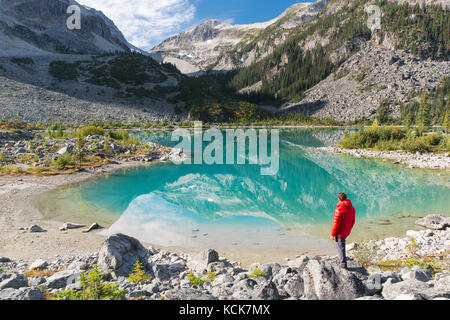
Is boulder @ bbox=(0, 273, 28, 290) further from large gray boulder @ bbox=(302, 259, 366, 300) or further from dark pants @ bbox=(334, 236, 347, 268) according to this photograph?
dark pants @ bbox=(334, 236, 347, 268)

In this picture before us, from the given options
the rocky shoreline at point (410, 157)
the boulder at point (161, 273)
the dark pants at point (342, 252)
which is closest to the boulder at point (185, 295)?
the boulder at point (161, 273)

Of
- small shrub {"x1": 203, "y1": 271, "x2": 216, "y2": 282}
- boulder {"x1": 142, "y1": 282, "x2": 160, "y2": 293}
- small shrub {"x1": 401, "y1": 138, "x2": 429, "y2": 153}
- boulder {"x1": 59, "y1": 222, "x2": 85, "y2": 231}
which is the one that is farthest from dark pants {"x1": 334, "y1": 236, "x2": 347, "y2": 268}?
small shrub {"x1": 401, "y1": 138, "x2": 429, "y2": 153}

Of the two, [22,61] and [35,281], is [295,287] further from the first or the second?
[22,61]

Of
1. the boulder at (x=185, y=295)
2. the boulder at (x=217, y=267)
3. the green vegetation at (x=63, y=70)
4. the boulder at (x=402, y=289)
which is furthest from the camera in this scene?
the green vegetation at (x=63, y=70)

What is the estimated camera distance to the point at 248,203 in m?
17.2

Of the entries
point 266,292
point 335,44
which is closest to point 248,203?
point 266,292

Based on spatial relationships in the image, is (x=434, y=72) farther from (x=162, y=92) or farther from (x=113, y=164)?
(x=113, y=164)

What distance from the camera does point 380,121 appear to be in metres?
100

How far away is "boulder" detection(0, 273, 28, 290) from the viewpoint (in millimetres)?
5340

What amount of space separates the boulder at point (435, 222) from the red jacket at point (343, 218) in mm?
7626

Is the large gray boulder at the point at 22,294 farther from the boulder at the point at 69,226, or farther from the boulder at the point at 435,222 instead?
the boulder at the point at 435,222

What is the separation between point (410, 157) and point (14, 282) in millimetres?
36363

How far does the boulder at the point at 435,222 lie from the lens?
11312 millimetres

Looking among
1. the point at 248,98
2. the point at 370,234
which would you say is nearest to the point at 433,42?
the point at 248,98
